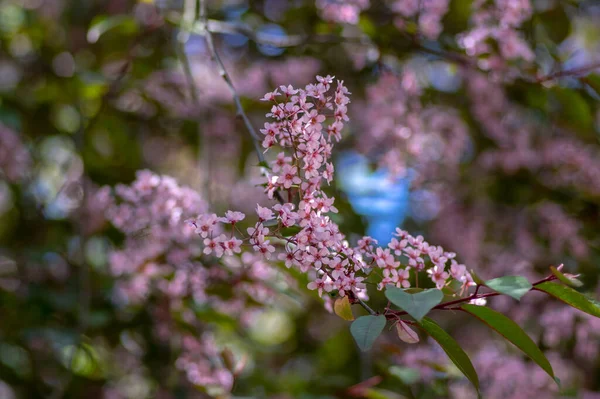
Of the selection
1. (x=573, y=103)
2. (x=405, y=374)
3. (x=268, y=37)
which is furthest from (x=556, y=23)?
(x=405, y=374)

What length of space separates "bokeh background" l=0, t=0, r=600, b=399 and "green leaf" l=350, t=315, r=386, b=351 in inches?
26.2

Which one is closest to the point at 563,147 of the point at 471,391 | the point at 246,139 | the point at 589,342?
the point at 589,342

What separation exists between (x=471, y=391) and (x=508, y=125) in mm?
1160

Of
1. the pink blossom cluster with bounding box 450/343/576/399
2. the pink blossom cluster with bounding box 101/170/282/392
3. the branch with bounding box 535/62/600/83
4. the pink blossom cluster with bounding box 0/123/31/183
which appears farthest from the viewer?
the pink blossom cluster with bounding box 0/123/31/183

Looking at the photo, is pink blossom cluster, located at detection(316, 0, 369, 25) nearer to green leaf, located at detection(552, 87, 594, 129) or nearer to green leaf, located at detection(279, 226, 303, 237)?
green leaf, located at detection(552, 87, 594, 129)

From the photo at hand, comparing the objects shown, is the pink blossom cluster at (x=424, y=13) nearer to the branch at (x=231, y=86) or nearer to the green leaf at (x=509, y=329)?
the branch at (x=231, y=86)

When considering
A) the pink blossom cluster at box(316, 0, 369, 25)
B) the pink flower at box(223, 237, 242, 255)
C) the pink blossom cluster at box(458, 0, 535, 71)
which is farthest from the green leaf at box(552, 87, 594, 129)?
the pink flower at box(223, 237, 242, 255)

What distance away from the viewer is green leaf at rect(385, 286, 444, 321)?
780 millimetres

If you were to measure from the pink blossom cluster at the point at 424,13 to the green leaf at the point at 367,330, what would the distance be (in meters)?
1.26

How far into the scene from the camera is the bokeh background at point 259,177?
71.4 inches

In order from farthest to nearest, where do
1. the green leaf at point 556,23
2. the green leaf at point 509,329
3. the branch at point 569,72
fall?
the green leaf at point 556,23
the branch at point 569,72
the green leaf at point 509,329

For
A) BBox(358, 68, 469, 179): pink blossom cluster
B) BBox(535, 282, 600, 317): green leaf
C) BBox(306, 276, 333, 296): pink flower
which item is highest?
BBox(535, 282, 600, 317): green leaf

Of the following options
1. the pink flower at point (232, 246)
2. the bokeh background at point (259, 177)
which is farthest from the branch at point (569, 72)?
the pink flower at point (232, 246)

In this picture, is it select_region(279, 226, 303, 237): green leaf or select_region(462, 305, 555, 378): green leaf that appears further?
select_region(279, 226, 303, 237): green leaf
